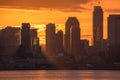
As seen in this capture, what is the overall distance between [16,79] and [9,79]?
2.55m

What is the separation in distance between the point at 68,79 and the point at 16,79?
11291 millimetres

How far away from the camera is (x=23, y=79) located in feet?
636

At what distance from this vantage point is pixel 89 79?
645 ft

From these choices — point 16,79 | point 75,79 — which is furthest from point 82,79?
point 16,79

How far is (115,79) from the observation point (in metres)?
193

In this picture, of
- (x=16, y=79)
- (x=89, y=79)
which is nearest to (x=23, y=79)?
(x=16, y=79)

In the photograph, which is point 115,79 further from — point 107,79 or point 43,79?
point 43,79

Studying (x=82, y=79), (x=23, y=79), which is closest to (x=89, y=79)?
(x=82, y=79)

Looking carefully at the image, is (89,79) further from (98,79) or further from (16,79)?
(16,79)

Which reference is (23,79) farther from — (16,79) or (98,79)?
(98,79)

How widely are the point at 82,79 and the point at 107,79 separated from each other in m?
5.46

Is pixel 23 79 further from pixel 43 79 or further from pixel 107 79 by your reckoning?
pixel 107 79

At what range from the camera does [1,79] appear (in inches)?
7495

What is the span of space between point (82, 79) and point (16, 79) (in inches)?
567
